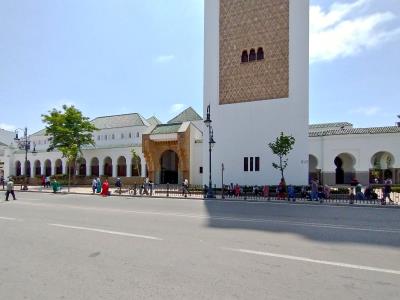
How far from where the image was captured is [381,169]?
39469 mm

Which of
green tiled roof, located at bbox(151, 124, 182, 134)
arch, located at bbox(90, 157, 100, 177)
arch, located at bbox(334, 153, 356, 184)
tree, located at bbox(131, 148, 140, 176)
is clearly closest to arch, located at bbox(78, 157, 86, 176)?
arch, located at bbox(90, 157, 100, 177)

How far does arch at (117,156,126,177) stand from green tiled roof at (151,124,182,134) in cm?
805

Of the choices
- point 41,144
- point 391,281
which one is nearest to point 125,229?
point 391,281

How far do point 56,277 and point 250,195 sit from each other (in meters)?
22.1

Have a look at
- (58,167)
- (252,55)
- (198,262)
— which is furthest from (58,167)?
(198,262)

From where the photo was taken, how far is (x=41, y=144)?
57719 mm

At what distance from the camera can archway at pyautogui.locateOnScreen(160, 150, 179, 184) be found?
1737 inches

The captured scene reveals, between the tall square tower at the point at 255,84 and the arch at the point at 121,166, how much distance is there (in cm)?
1832

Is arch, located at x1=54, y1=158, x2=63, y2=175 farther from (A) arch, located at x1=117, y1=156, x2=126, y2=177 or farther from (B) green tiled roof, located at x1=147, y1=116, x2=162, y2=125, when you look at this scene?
(B) green tiled roof, located at x1=147, y1=116, x2=162, y2=125

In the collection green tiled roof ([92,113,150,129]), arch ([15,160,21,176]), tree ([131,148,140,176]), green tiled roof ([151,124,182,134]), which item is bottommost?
arch ([15,160,21,176])

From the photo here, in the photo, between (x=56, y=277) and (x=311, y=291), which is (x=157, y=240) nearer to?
(x=56, y=277)

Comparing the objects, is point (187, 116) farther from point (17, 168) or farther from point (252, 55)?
point (17, 168)

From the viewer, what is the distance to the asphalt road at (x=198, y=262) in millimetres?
4668

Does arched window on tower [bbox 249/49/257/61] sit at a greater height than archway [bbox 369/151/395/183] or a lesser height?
greater
